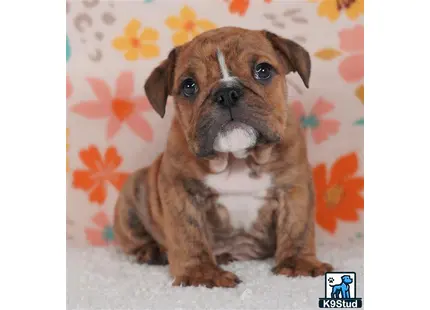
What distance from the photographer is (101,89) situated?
12.5 ft

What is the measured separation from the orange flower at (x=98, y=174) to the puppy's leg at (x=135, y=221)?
1.09ft

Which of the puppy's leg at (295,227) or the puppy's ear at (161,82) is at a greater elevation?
the puppy's ear at (161,82)

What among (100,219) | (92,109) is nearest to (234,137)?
(92,109)

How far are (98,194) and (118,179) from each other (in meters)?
0.16

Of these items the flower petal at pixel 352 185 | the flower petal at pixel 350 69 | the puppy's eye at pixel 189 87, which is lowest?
the flower petal at pixel 352 185

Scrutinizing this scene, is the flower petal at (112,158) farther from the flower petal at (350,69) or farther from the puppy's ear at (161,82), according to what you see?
the flower petal at (350,69)

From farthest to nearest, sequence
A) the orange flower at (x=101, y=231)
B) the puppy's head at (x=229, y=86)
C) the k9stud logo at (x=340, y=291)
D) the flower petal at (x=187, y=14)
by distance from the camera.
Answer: the orange flower at (x=101, y=231) < the flower petal at (x=187, y=14) < the puppy's head at (x=229, y=86) < the k9stud logo at (x=340, y=291)

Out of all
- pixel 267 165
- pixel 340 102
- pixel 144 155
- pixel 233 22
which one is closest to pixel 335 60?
pixel 340 102

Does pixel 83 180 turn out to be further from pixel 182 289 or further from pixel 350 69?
pixel 350 69

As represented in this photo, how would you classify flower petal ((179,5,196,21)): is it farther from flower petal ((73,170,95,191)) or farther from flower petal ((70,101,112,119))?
flower petal ((73,170,95,191))

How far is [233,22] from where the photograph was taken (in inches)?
142

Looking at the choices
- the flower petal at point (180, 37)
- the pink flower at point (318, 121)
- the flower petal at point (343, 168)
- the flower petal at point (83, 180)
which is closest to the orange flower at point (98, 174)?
the flower petal at point (83, 180)

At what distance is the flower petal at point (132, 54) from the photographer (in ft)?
12.4

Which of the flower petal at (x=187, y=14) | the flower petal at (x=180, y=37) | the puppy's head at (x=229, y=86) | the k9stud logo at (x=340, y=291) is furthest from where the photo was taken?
the flower petal at (x=180, y=37)
